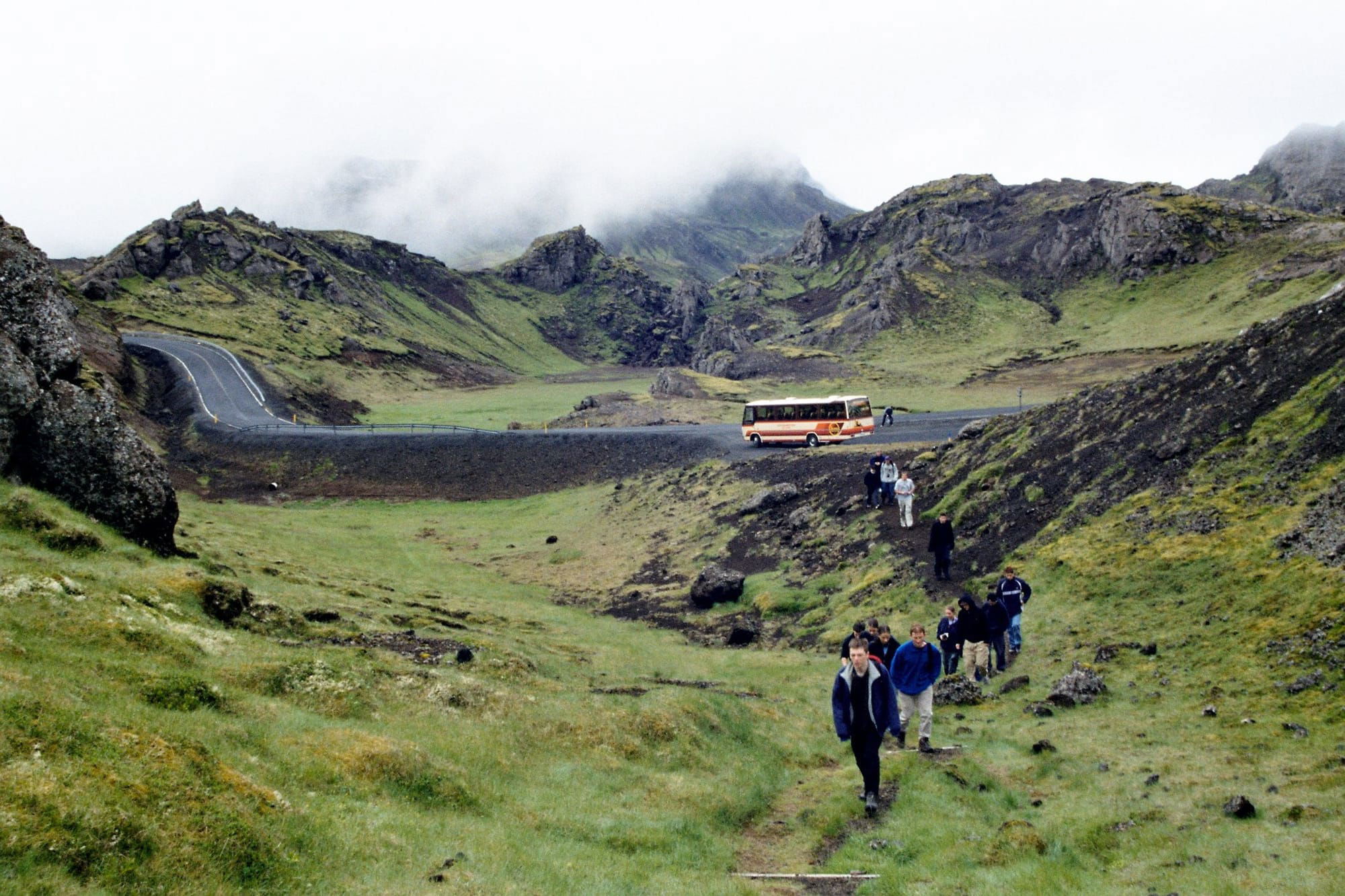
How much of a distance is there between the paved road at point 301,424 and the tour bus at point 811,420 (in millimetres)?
1283

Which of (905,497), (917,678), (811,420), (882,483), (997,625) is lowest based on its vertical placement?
(997,625)

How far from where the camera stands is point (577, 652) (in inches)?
1136

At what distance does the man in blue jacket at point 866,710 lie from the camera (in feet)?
44.7

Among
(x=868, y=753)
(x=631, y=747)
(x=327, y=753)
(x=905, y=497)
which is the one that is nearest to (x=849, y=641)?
(x=868, y=753)

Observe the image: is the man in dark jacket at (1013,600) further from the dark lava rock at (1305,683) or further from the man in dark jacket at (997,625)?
the dark lava rock at (1305,683)

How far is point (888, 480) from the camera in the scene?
3844 centimetres

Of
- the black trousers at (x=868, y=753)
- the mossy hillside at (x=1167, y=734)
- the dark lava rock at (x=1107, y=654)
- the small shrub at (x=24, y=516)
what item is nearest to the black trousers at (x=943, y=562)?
the mossy hillside at (x=1167, y=734)

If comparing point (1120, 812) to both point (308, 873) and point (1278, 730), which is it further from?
point (308, 873)

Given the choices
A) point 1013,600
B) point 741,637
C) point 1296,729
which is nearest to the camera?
point 1296,729

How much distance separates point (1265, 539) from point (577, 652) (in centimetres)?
2122

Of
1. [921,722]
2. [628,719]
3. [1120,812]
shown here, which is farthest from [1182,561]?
[628,719]

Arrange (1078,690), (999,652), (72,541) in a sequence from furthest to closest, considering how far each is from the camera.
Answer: (999,652)
(72,541)
(1078,690)

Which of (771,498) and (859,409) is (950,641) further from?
(859,409)

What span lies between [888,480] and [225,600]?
2874cm
